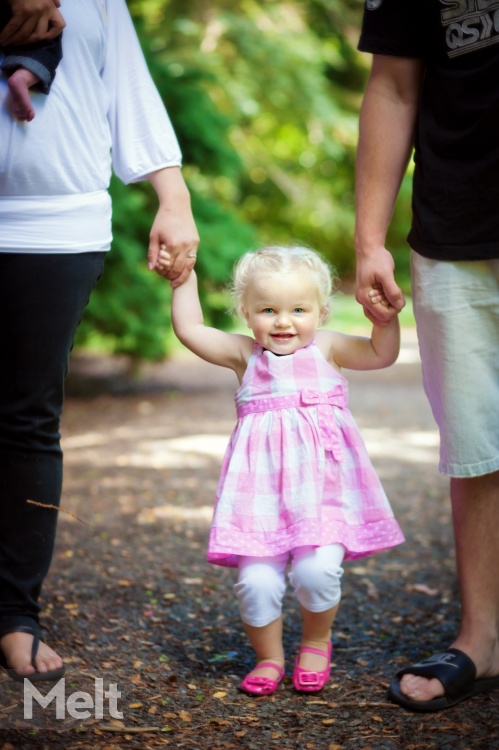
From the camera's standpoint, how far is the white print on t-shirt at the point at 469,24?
2156 mm

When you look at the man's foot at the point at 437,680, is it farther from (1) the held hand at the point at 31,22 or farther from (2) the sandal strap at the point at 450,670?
(1) the held hand at the point at 31,22

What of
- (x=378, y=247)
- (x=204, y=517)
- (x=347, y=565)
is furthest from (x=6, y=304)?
(x=204, y=517)

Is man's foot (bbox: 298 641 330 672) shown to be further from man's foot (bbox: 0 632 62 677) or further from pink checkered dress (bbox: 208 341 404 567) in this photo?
man's foot (bbox: 0 632 62 677)

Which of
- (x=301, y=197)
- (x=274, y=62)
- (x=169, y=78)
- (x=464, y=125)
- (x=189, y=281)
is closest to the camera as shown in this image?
(x=464, y=125)

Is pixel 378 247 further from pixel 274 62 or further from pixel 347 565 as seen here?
pixel 274 62

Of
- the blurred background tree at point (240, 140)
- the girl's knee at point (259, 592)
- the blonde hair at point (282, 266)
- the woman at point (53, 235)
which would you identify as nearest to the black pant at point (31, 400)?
the woman at point (53, 235)

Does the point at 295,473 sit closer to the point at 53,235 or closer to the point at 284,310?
the point at 284,310

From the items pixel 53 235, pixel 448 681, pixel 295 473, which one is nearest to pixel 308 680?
pixel 448 681

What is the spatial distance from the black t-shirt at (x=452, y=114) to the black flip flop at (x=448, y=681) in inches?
40.5

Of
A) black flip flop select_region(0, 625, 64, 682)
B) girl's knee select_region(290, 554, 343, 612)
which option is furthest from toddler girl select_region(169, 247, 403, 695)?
black flip flop select_region(0, 625, 64, 682)

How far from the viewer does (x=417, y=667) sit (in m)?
2.41

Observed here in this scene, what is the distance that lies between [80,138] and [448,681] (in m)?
1.62

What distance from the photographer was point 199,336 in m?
2.55

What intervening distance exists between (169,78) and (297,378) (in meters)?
5.95
